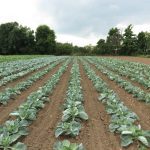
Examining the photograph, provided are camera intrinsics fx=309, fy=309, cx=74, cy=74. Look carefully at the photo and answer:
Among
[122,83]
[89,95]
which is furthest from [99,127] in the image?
[122,83]

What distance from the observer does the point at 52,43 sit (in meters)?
83.3

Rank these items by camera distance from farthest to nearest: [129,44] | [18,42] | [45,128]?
[18,42] < [129,44] < [45,128]

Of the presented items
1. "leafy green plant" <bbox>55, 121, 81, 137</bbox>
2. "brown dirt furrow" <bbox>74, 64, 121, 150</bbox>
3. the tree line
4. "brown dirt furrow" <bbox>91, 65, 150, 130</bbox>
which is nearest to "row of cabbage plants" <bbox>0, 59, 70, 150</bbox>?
"leafy green plant" <bbox>55, 121, 81, 137</bbox>

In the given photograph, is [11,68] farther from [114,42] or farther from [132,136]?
[114,42]

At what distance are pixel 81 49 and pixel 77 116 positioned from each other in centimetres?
7637

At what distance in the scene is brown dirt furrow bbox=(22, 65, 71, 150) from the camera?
556 centimetres

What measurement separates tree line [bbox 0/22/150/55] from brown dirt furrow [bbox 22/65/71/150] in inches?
2356

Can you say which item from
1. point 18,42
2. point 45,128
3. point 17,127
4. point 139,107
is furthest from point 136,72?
point 18,42

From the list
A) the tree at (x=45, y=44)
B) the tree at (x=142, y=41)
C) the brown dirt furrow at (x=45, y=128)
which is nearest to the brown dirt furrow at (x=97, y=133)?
the brown dirt furrow at (x=45, y=128)

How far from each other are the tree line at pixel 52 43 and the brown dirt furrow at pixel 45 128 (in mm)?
59849

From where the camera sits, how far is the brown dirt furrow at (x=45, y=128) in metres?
5.56

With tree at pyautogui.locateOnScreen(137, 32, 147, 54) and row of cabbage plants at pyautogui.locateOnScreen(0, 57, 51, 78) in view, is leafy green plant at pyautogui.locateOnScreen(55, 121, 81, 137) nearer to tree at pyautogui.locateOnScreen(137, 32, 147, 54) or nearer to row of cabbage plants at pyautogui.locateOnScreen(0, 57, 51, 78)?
row of cabbage plants at pyautogui.locateOnScreen(0, 57, 51, 78)

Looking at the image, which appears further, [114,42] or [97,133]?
[114,42]

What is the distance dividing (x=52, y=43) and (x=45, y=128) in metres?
77.6
